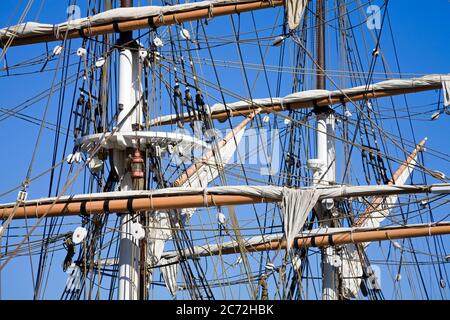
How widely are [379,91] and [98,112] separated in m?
9.71

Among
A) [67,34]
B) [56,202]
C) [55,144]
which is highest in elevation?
[67,34]

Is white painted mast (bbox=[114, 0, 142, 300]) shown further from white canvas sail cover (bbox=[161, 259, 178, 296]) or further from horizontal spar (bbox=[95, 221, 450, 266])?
horizontal spar (bbox=[95, 221, 450, 266])

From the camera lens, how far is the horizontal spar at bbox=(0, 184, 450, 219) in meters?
26.5

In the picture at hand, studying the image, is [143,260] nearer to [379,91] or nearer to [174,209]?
[174,209]

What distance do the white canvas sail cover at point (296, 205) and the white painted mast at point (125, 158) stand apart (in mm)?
3238

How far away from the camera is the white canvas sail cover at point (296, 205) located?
26562mm

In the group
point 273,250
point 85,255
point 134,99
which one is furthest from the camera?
point 273,250

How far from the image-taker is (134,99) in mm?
28094

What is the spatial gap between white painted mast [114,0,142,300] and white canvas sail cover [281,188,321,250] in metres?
3.24

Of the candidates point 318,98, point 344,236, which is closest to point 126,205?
point 344,236

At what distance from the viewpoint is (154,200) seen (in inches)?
1041

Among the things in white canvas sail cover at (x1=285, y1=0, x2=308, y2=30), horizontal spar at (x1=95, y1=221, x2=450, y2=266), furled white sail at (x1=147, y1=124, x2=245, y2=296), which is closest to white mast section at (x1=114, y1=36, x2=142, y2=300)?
furled white sail at (x1=147, y1=124, x2=245, y2=296)

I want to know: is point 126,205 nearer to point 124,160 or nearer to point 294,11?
point 124,160

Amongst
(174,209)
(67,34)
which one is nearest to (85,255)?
(174,209)
